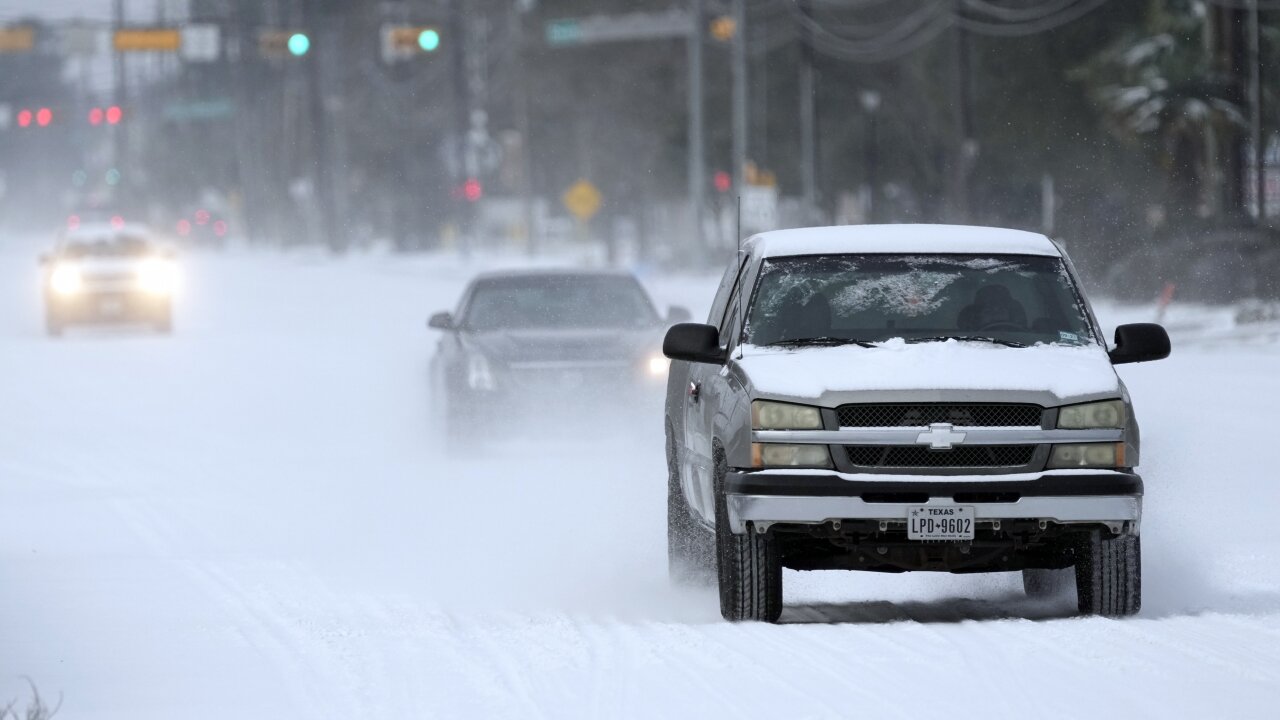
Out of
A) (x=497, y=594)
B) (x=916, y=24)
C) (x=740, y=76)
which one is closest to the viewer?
(x=497, y=594)

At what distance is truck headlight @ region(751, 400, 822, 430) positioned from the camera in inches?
356

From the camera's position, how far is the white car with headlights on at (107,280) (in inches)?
1419

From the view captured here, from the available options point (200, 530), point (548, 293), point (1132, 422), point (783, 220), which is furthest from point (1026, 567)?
point (783, 220)

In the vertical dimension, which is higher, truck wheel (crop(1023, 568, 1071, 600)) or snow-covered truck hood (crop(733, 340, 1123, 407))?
snow-covered truck hood (crop(733, 340, 1123, 407))

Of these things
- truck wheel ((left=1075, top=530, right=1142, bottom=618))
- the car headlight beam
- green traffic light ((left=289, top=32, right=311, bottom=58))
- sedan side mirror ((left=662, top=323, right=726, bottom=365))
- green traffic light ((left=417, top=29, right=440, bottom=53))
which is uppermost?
green traffic light ((left=289, top=32, right=311, bottom=58))

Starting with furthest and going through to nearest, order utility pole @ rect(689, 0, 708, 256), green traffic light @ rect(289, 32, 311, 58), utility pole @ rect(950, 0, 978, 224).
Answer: utility pole @ rect(950, 0, 978, 224) < utility pole @ rect(689, 0, 708, 256) < green traffic light @ rect(289, 32, 311, 58)

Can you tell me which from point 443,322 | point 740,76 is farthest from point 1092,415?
point 740,76

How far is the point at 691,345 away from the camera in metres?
9.88

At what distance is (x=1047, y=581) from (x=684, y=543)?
1699 mm

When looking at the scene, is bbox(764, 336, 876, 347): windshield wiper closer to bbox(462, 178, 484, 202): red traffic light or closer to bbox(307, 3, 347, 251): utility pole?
bbox(462, 178, 484, 202): red traffic light

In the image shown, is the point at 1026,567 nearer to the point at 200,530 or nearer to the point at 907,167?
the point at 200,530

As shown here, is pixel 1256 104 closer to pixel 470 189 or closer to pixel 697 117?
pixel 697 117

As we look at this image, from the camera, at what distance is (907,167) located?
75.9 metres

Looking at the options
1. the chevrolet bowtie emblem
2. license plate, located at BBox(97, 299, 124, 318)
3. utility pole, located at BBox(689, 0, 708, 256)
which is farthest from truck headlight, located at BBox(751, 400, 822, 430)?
utility pole, located at BBox(689, 0, 708, 256)
